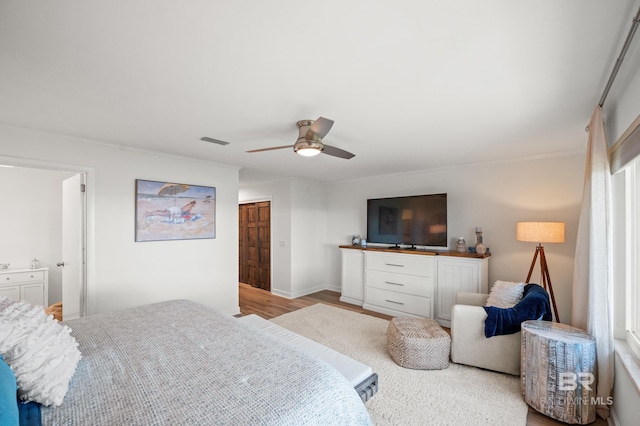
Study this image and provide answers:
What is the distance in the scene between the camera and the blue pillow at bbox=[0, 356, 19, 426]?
73 centimetres

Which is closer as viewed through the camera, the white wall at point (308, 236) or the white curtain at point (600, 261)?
the white curtain at point (600, 261)

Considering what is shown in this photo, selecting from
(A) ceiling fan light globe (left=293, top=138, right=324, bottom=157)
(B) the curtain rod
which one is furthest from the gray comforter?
(B) the curtain rod

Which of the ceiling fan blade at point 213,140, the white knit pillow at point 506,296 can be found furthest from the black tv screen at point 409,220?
the ceiling fan blade at point 213,140

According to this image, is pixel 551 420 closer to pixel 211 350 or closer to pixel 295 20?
pixel 211 350

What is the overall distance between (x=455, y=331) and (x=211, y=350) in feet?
7.75

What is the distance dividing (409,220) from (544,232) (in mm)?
1806

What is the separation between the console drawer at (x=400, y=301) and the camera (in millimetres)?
4024

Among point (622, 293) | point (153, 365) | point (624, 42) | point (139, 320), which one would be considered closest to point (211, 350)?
point (153, 365)

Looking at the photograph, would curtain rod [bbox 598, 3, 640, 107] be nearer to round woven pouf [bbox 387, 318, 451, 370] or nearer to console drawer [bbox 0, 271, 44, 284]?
round woven pouf [bbox 387, 318, 451, 370]

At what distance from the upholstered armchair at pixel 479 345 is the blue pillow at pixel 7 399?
302 centimetres

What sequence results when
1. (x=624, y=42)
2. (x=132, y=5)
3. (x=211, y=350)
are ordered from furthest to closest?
(x=211, y=350), (x=624, y=42), (x=132, y=5)

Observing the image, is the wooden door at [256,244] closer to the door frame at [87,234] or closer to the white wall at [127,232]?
the white wall at [127,232]

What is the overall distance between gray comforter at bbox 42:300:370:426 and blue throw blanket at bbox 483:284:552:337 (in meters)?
1.87

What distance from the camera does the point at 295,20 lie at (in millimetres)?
1242
